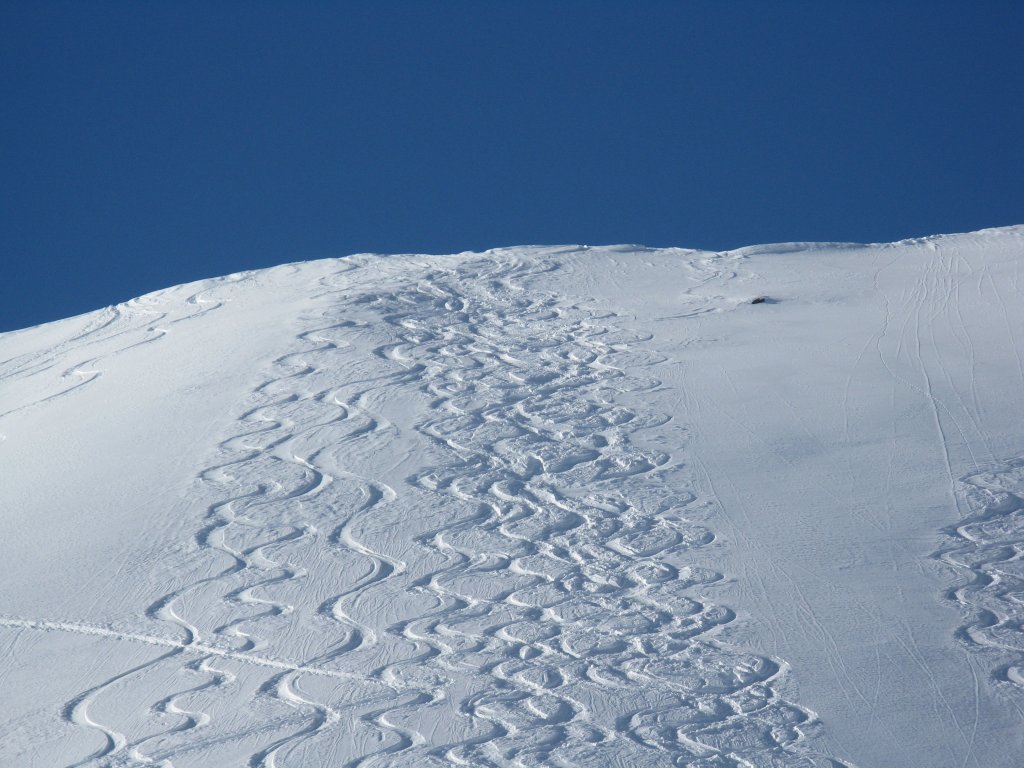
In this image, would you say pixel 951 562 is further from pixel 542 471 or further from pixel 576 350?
pixel 576 350

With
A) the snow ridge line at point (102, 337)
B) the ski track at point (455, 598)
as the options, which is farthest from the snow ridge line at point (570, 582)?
the snow ridge line at point (102, 337)

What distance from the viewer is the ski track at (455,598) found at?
16.5ft

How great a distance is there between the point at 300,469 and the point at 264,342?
8.08ft

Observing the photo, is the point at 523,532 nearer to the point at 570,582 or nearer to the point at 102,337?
the point at 570,582

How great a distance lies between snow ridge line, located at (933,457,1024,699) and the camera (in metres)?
5.60

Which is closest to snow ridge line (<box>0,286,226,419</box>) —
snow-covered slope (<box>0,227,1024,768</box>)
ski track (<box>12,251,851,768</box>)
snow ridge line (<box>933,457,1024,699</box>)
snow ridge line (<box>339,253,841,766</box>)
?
snow-covered slope (<box>0,227,1024,768</box>)

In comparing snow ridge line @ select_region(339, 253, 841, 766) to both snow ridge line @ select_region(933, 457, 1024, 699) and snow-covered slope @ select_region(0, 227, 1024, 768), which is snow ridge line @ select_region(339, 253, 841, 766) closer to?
snow-covered slope @ select_region(0, 227, 1024, 768)

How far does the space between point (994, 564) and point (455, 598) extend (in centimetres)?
277

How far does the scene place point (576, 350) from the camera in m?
9.52

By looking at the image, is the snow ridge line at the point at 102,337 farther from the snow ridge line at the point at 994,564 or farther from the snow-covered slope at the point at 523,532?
the snow ridge line at the point at 994,564

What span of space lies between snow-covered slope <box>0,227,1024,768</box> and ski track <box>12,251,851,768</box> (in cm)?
2

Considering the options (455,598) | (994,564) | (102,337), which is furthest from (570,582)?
(102,337)

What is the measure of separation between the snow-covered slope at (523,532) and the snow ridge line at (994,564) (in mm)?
21

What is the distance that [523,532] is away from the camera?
670 centimetres
